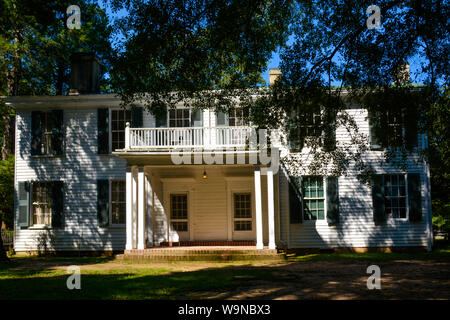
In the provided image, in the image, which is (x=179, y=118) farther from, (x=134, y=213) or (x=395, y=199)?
(x=395, y=199)

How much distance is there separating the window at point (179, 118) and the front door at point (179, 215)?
2.96 metres

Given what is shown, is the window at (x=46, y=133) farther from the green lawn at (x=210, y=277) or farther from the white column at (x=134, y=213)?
the green lawn at (x=210, y=277)

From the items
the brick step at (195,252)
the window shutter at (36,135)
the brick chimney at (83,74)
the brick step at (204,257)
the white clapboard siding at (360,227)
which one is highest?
the brick chimney at (83,74)

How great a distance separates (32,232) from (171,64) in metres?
11.3

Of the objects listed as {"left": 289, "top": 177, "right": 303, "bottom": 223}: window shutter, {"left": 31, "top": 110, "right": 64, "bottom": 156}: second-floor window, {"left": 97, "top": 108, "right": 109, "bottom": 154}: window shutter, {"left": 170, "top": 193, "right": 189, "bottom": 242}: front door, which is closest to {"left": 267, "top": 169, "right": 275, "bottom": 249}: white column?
{"left": 289, "top": 177, "right": 303, "bottom": 223}: window shutter

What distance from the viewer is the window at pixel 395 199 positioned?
56.3 feet

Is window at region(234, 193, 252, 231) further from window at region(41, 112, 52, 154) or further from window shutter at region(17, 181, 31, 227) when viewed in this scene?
window shutter at region(17, 181, 31, 227)

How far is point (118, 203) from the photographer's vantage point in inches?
697

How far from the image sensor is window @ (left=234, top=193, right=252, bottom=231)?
1800 centimetres

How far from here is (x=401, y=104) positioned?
35.0ft

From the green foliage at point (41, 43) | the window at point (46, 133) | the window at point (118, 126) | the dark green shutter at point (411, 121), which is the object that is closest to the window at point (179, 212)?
the window at point (118, 126)

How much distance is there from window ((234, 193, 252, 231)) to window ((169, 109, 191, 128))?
3.68 metres

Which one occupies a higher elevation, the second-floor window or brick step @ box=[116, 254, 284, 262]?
the second-floor window
